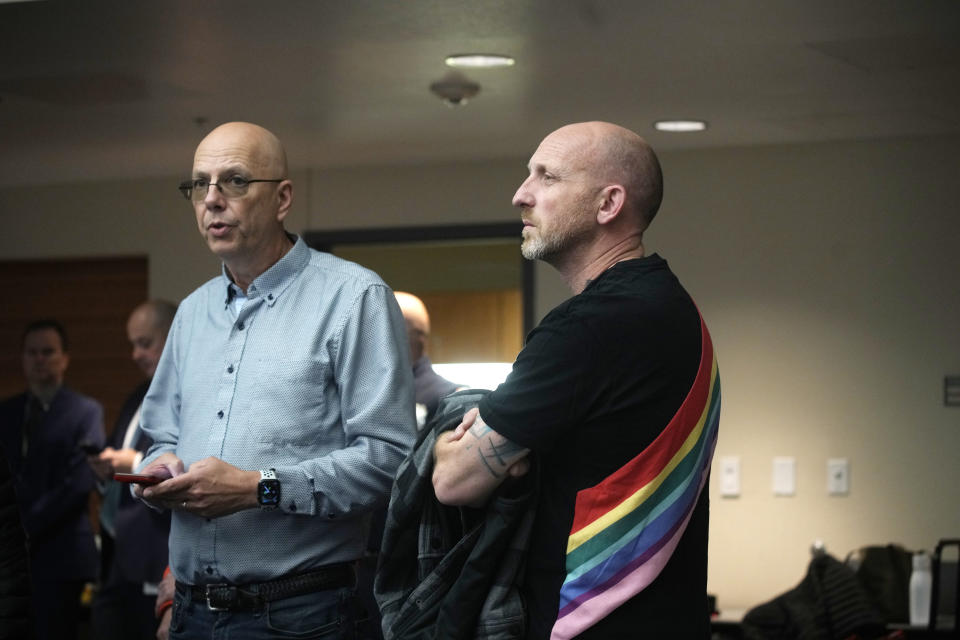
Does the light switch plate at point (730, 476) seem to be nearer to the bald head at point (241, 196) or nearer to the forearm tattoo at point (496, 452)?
the bald head at point (241, 196)

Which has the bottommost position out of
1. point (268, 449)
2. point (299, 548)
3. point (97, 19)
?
point (299, 548)

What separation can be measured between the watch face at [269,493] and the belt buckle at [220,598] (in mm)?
167

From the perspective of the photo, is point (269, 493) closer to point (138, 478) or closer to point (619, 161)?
point (138, 478)

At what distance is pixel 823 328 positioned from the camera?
5.09 meters

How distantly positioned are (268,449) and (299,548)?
175 mm

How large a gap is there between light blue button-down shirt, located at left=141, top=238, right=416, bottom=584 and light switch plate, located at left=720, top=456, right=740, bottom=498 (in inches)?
127

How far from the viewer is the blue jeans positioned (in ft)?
6.59

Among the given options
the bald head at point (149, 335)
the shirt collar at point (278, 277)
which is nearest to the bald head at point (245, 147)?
the shirt collar at point (278, 277)

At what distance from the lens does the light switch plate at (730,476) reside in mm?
5148

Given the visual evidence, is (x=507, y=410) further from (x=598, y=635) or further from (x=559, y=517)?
(x=598, y=635)

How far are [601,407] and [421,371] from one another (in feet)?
7.20

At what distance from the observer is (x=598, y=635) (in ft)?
5.43

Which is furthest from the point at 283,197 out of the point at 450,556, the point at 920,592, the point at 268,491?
the point at 920,592

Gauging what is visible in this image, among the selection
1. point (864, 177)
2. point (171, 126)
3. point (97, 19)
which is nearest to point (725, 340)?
point (864, 177)
